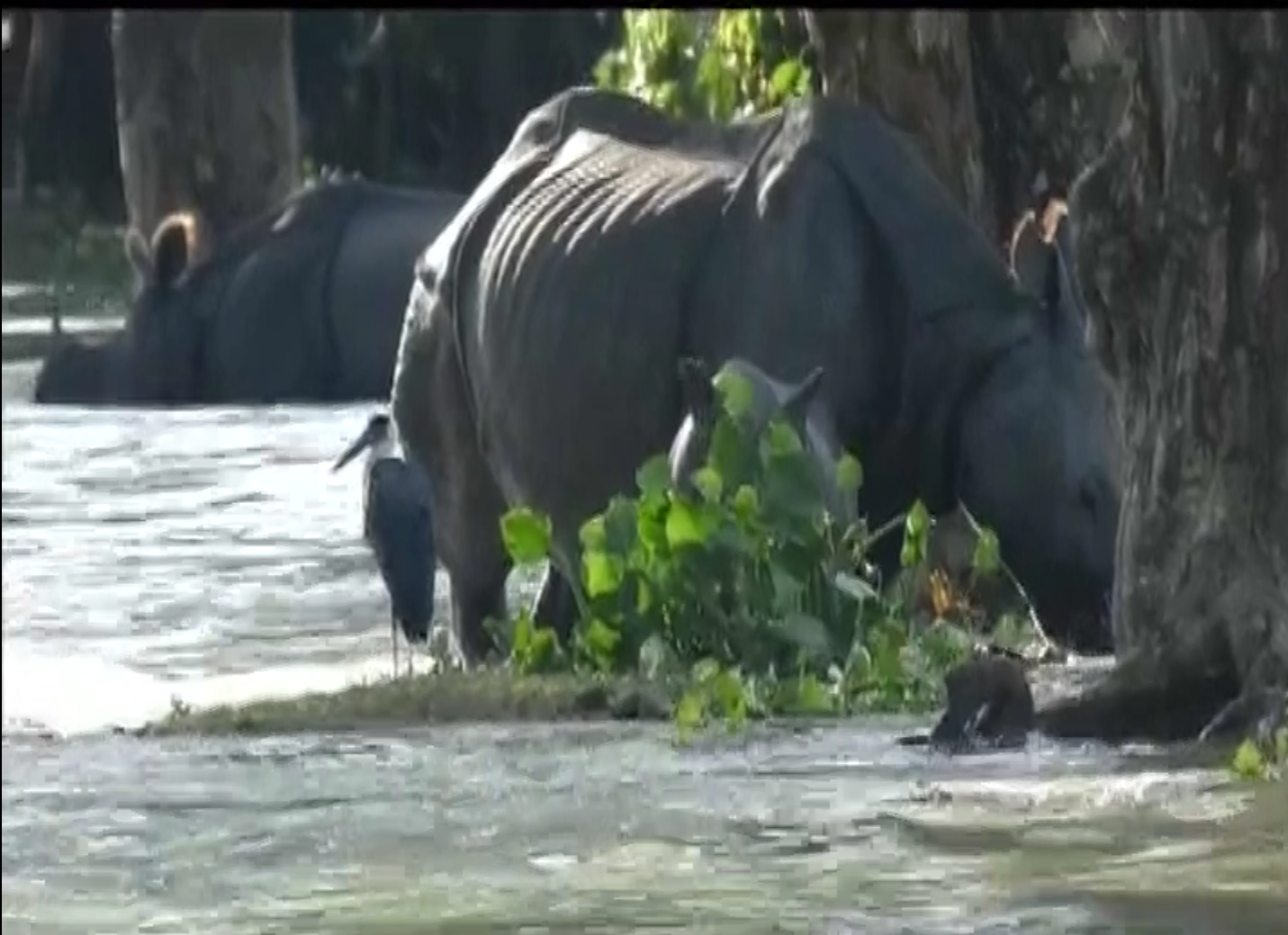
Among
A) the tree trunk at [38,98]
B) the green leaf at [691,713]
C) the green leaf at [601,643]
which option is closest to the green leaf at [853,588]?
the green leaf at [601,643]

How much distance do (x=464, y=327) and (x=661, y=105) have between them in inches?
123

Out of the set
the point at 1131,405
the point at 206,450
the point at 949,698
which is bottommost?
the point at 206,450

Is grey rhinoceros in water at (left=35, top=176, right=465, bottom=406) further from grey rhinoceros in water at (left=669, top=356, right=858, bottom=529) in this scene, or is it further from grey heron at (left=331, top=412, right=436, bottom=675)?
grey rhinoceros in water at (left=669, top=356, right=858, bottom=529)

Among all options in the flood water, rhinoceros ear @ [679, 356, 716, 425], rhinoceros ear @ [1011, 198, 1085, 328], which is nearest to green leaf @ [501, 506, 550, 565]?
rhinoceros ear @ [679, 356, 716, 425]

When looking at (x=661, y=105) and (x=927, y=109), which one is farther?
(x=661, y=105)

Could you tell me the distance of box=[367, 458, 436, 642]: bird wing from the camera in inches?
378

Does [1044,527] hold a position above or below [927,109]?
below

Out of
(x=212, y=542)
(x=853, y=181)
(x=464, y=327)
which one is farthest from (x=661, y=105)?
(x=853, y=181)

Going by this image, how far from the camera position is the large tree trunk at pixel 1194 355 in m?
6.35

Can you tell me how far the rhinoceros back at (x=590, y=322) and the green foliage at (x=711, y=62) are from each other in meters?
1.94

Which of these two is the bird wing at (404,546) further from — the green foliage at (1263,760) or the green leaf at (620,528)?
the green foliage at (1263,760)

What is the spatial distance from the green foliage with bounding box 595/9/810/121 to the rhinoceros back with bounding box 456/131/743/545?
1.94m

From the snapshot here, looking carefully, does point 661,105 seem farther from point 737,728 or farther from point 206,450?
point 737,728

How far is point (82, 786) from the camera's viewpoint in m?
6.52
